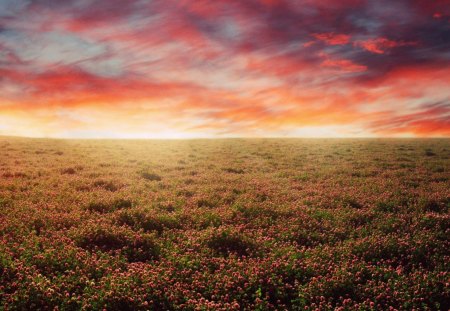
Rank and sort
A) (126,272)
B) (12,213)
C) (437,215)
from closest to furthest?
(126,272) < (12,213) < (437,215)

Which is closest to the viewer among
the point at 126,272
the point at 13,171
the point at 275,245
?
the point at 126,272

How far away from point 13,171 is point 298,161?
18.2 meters

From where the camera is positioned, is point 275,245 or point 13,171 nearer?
point 275,245

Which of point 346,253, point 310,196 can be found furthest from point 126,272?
point 310,196

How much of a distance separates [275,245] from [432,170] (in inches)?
688

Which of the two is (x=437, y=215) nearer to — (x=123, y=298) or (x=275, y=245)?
(x=275, y=245)

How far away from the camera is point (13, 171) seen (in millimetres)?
→ 17062

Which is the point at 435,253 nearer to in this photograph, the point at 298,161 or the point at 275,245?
the point at 275,245

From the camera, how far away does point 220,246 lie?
8414 millimetres

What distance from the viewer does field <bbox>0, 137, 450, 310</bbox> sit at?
20.1 feet

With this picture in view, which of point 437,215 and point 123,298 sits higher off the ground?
point 437,215

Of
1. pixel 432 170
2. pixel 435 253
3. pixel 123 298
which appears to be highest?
pixel 432 170

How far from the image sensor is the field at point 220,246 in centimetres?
613

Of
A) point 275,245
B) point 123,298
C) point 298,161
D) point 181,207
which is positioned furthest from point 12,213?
point 298,161
